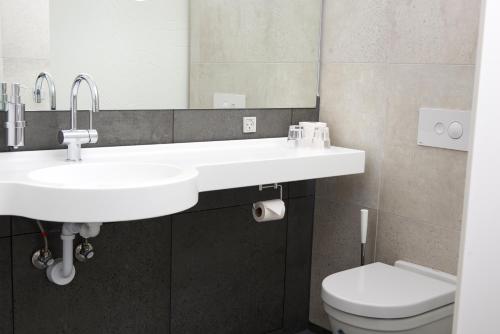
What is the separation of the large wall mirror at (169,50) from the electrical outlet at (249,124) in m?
0.06

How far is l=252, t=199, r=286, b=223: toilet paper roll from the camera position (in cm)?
233

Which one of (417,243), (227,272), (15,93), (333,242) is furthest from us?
(333,242)

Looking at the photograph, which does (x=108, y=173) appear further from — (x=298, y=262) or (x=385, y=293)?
(x=298, y=262)

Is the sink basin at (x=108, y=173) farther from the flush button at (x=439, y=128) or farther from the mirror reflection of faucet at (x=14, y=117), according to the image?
the flush button at (x=439, y=128)

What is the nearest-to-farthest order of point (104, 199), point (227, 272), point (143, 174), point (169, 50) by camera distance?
1. point (104, 199)
2. point (143, 174)
3. point (169, 50)
4. point (227, 272)

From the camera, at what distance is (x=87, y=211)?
157cm

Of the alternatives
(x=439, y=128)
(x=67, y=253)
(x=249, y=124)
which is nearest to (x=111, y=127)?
(x=67, y=253)

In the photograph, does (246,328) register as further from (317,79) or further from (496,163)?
(496,163)

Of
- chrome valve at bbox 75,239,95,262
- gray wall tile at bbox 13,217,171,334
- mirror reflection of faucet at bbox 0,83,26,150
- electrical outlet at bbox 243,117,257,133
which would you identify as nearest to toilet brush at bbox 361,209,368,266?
electrical outlet at bbox 243,117,257,133

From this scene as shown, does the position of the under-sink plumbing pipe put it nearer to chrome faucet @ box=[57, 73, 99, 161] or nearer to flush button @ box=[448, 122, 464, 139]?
chrome faucet @ box=[57, 73, 99, 161]

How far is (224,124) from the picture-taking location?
2.48 metres

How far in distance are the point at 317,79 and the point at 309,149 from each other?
15.6 inches

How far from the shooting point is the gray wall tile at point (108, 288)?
2016 millimetres

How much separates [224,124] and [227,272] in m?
0.60
